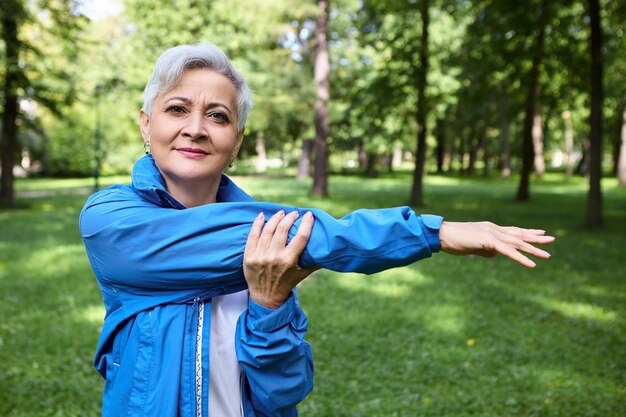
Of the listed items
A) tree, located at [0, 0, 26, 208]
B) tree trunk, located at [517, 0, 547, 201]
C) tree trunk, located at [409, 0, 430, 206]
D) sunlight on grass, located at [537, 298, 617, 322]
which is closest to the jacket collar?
sunlight on grass, located at [537, 298, 617, 322]

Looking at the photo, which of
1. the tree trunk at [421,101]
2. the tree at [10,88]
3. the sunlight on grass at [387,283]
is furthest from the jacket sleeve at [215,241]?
the tree at [10,88]

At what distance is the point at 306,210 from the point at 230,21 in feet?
97.2

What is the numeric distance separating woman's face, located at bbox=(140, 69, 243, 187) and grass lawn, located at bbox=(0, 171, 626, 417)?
3516 mm

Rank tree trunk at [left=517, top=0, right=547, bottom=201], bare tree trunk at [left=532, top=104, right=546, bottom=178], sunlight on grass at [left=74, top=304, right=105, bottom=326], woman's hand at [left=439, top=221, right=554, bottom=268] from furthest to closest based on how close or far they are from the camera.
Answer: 1. bare tree trunk at [left=532, top=104, right=546, bottom=178]
2. tree trunk at [left=517, top=0, right=547, bottom=201]
3. sunlight on grass at [left=74, top=304, right=105, bottom=326]
4. woman's hand at [left=439, top=221, right=554, bottom=268]

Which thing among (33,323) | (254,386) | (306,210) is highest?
(306,210)

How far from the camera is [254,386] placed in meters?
1.55

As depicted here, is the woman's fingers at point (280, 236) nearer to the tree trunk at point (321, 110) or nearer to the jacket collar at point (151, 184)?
the jacket collar at point (151, 184)

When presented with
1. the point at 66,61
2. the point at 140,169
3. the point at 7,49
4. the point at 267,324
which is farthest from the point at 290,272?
the point at 66,61

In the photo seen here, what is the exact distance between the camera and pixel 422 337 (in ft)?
21.0

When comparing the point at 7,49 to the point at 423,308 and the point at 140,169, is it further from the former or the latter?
the point at 140,169

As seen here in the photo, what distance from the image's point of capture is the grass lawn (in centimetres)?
493

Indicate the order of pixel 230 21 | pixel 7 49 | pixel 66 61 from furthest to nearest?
1. pixel 230 21
2. pixel 66 61
3. pixel 7 49

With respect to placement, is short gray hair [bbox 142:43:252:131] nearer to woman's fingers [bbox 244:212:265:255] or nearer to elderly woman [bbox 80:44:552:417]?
elderly woman [bbox 80:44:552:417]

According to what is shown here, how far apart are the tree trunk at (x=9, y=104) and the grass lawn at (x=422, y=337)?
8761mm
